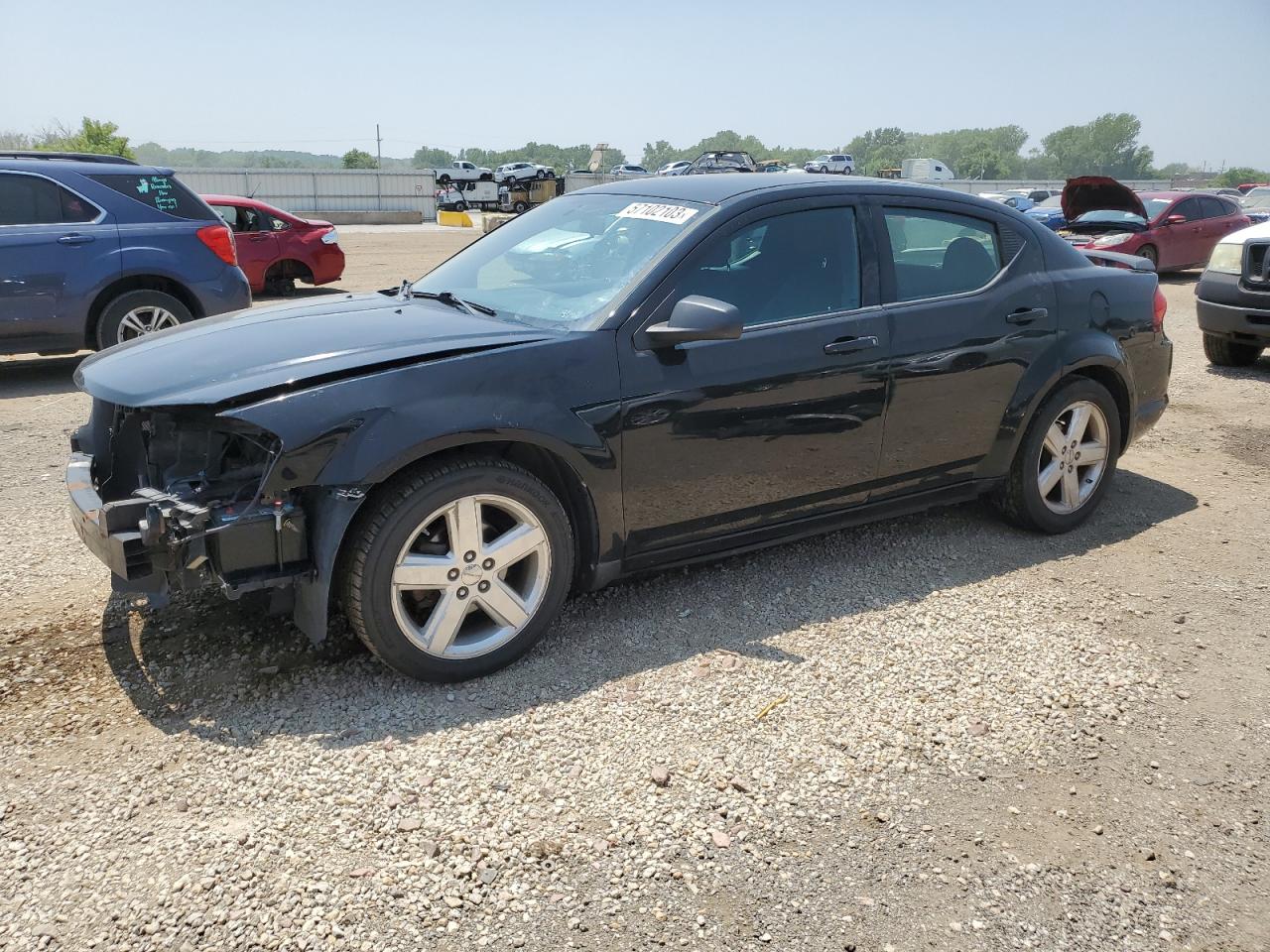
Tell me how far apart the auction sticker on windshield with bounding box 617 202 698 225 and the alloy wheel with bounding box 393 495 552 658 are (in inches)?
54.9

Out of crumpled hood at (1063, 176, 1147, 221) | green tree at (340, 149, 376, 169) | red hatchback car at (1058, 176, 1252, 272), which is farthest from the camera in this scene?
green tree at (340, 149, 376, 169)

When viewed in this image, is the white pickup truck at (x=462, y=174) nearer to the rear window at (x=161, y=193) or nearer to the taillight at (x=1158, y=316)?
the rear window at (x=161, y=193)

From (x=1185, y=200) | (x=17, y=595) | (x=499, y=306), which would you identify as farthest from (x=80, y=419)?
(x=1185, y=200)

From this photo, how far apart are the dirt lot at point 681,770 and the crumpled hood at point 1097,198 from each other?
13724 mm

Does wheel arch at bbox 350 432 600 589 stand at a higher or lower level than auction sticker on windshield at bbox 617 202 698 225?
lower

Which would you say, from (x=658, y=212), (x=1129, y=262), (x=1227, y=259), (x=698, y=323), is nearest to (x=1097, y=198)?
(x=1227, y=259)

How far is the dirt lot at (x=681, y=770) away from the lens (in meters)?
2.54

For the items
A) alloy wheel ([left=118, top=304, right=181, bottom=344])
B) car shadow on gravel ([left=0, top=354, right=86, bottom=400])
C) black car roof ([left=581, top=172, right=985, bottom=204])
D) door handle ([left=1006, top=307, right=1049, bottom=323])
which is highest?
black car roof ([left=581, top=172, right=985, bottom=204])

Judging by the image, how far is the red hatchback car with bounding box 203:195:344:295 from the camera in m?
14.0

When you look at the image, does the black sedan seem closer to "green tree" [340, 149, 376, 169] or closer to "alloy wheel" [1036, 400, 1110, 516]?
"alloy wheel" [1036, 400, 1110, 516]

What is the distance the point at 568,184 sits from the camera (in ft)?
146

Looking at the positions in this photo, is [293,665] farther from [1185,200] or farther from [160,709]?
[1185,200]

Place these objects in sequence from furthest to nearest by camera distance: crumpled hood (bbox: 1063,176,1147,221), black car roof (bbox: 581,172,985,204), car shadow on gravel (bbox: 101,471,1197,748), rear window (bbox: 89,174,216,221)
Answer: crumpled hood (bbox: 1063,176,1147,221), rear window (bbox: 89,174,216,221), black car roof (bbox: 581,172,985,204), car shadow on gravel (bbox: 101,471,1197,748)

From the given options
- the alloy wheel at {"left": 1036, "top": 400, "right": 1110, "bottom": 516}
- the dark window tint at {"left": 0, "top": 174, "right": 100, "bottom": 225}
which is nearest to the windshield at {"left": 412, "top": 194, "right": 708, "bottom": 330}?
the alloy wheel at {"left": 1036, "top": 400, "right": 1110, "bottom": 516}
